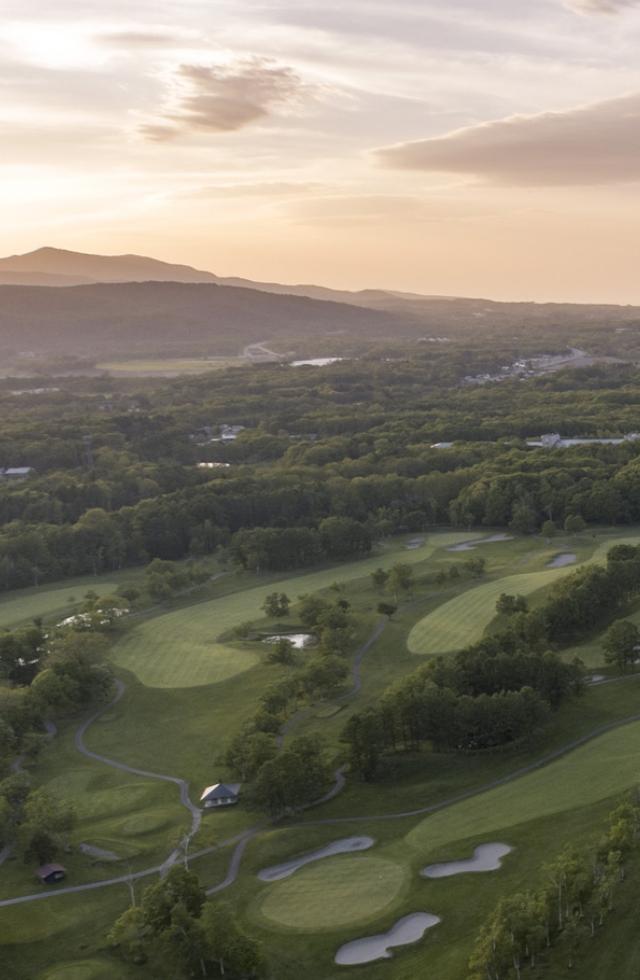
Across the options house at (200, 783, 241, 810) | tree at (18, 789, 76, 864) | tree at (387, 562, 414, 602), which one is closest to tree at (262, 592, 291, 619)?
tree at (387, 562, 414, 602)

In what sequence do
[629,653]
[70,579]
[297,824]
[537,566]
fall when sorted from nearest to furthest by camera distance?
[297,824]
[629,653]
[537,566]
[70,579]

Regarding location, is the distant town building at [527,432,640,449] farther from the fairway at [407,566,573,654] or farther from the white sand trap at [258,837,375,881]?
the white sand trap at [258,837,375,881]

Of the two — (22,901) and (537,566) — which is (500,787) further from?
(537,566)

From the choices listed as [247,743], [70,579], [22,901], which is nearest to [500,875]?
[247,743]

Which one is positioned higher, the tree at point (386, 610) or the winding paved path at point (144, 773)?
the tree at point (386, 610)

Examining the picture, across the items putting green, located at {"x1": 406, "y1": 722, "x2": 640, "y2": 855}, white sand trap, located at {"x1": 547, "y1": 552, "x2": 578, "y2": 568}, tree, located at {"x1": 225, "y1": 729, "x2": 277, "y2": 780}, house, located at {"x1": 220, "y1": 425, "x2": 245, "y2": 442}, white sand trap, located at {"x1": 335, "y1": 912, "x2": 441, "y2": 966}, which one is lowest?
white sand trap, located at {"x1": 335, "y1": 912, "x2": 441, "y2": 966}

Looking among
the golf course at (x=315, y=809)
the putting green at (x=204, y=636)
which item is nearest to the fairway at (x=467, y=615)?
the golf course at (x=315, y=809)

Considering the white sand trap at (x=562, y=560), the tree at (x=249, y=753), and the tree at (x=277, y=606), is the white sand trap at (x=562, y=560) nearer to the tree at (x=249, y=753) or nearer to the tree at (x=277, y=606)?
the tree at (x=277, y=606)
